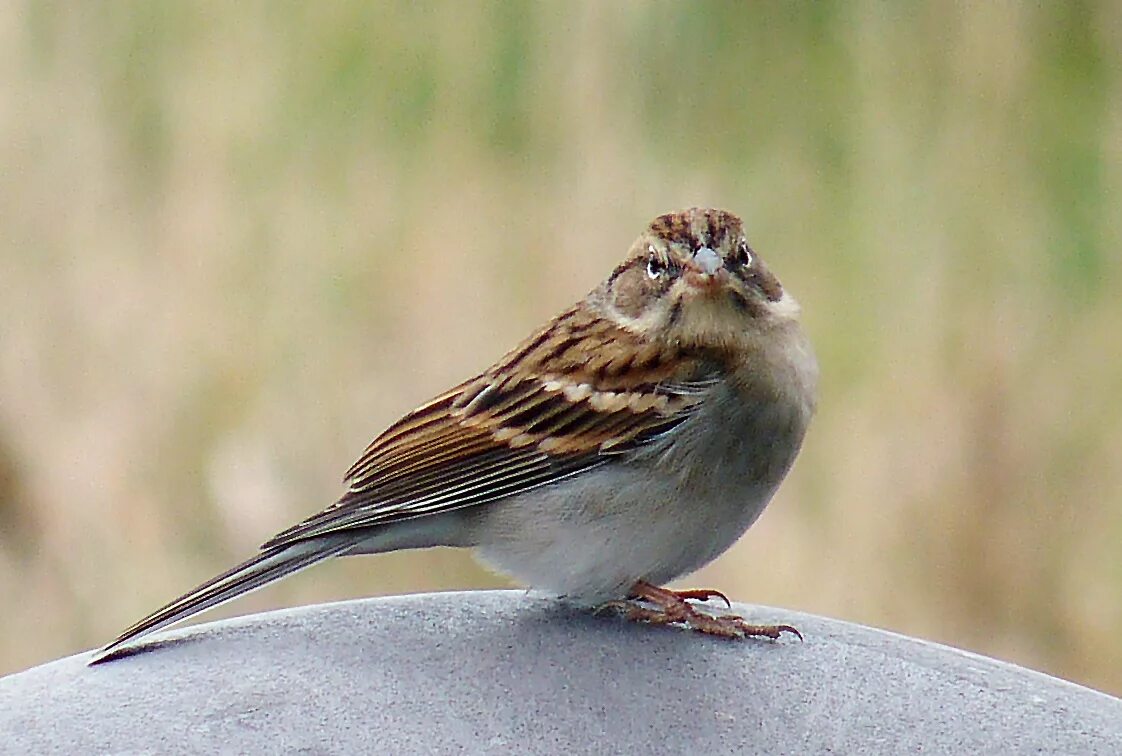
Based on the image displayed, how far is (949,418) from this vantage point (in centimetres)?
338

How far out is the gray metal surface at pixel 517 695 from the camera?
5.28ft

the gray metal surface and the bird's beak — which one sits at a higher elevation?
the bird's beak

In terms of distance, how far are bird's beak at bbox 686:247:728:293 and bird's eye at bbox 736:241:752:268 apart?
0.10 ft

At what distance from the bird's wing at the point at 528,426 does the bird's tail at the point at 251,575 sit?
29mm

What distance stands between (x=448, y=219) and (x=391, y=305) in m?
0.21

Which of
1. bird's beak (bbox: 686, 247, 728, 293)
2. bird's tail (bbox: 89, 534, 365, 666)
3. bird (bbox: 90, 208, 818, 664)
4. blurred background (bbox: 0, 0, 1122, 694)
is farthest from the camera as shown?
blurred background (bbox: 0, 0, 1122, 694)

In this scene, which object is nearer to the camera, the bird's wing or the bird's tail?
the bird's tail

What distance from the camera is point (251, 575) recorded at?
7.04ft

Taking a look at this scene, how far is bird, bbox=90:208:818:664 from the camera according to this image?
227 centimetres

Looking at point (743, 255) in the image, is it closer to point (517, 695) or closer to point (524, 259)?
point (517, 695)

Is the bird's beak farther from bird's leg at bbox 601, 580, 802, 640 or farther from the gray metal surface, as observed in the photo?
the gray metal surface

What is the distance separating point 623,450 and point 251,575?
0.49m

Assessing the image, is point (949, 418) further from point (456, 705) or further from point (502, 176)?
point (456, 705)

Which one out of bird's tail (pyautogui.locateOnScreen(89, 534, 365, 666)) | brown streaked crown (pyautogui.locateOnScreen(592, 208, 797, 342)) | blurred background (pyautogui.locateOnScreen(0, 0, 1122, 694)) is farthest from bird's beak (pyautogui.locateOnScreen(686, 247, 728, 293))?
blurred background (pyautogui.locateOnScreen(0, 0, 1122, 694))
